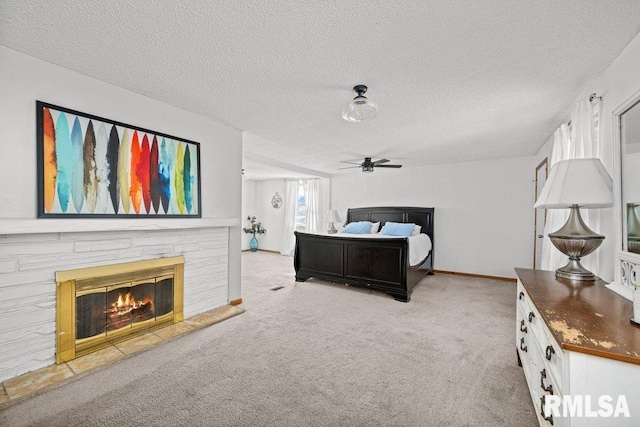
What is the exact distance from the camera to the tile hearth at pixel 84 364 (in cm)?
181

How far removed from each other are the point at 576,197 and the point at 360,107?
5.33 ft

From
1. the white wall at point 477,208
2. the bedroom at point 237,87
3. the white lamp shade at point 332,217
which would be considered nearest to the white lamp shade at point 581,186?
the bedroom at point 237,87

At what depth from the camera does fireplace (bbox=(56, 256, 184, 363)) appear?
2162 millimetres

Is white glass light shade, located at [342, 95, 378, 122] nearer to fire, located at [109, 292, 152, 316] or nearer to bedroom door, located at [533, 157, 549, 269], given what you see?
fire, located at [109, 292, 152, 316]

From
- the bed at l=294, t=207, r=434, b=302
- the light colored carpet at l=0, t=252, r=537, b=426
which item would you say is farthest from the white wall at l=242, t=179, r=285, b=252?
the light colored carpet at l=0, t=252, r=537, b=426

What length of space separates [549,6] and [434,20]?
1.91ft

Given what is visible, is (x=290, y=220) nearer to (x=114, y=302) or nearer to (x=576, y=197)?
(x=114, y=302)

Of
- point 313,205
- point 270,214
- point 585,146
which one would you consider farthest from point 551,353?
point 270,214

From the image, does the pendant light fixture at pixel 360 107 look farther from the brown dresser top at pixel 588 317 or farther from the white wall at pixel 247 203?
the white wall at pixel 247 203

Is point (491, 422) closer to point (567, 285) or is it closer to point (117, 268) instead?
point (567, 285)

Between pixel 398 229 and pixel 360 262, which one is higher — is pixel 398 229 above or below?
above

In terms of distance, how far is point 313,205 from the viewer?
25.3 ft

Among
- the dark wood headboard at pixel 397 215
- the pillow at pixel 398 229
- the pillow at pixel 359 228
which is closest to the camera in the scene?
the pillow at pixel 398 229

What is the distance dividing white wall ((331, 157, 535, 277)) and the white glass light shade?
396cm
